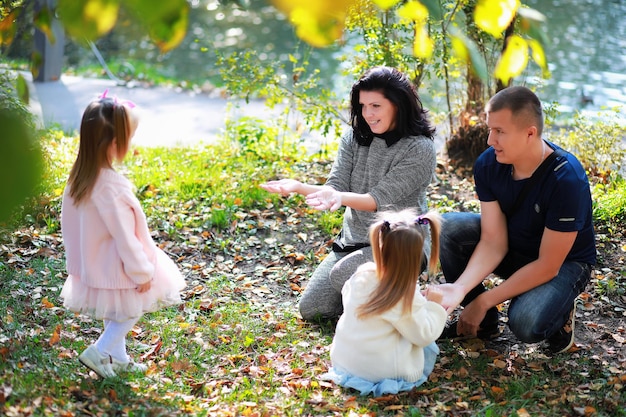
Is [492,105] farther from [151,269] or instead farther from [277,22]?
[277,22]

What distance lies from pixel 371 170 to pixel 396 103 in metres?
0.37

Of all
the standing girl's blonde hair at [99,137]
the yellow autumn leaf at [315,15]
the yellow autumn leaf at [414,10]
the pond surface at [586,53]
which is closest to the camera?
the yellow autumn leaf at [315,15]

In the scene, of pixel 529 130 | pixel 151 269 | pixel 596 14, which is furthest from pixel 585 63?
pixel 151 269

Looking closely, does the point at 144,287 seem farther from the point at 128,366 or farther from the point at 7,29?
the point at 7,29

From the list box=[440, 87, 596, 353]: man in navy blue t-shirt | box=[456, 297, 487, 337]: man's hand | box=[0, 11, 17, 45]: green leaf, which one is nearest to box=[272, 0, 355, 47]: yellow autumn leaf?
box=[0, 11, 17, 45]: green leaf

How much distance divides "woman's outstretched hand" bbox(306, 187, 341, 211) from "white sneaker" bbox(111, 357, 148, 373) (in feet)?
3.29

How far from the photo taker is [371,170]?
3.86m

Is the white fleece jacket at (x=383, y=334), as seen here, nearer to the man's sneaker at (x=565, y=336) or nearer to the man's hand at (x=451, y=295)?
the man's hand at (x=451, y=295)

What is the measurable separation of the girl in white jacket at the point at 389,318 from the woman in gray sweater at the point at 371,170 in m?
0.53

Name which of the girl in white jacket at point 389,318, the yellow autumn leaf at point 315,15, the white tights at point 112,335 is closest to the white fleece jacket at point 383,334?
the girl in white jacket at point 389,318

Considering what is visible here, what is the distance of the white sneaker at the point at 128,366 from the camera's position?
3.10 meters

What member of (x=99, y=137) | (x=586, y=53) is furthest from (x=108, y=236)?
(x=586, y=53)

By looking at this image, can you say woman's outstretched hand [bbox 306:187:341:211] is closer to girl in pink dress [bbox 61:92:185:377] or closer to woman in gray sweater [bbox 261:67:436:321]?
woman in gray sweater [bbox 261:67:436:321]

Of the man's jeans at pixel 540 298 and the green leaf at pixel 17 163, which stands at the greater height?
the green leaf at pixel 17 163
